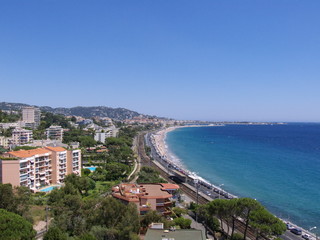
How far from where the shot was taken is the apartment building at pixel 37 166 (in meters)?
29.2

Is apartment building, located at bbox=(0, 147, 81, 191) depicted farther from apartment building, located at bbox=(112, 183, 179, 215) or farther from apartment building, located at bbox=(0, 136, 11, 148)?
apartment building, located at bbox=(0, 136, 11, 148)

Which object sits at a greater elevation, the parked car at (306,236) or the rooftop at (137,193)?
the rooftop at (137,193)

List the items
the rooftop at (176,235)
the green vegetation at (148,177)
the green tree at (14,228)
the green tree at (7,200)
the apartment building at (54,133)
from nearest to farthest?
the rooftop at (176,235), the green tree at (14,228), the green tree at (7,200), the green vegetation at (148,177), the apartment building at (54,133)

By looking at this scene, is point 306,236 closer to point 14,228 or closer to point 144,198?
point 144,198

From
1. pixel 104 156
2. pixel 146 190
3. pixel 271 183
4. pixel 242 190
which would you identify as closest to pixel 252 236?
pixel 146 190

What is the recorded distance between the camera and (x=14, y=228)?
15.1m

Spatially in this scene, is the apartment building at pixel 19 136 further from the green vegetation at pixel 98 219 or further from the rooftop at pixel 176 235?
the rooftop at pixel 176 235

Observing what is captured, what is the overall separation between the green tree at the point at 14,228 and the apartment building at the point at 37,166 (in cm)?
1430

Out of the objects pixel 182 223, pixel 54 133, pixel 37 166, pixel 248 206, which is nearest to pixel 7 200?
pixel 182 223

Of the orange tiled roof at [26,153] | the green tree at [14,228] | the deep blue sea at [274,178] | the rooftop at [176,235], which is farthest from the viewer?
the deep blue sea at [274,178]

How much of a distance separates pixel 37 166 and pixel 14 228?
20.3 m

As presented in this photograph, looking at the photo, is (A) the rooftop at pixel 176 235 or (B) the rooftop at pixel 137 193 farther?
(B) the rooftop at pixel 137 193

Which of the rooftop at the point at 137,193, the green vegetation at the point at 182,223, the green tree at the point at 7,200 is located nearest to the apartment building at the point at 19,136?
the rooftop at the point at 137,193

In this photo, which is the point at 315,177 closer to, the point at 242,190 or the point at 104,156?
the point at 242,190
